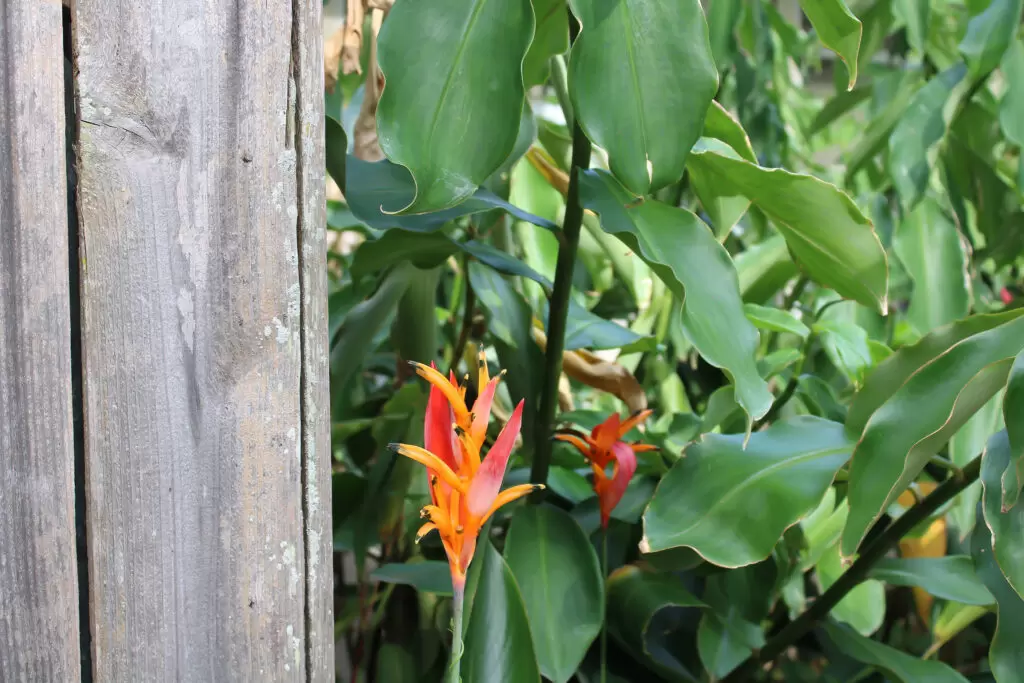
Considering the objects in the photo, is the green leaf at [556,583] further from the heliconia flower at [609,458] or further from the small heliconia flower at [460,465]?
the small heliconia flower at [460,465]

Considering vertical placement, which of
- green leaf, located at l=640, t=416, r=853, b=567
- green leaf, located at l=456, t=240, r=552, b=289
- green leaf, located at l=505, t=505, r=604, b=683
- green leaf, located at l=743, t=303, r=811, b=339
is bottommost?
green leaf, located at l=505, t=505, r=604, b=683

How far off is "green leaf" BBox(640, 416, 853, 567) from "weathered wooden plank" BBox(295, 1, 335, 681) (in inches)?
9.0

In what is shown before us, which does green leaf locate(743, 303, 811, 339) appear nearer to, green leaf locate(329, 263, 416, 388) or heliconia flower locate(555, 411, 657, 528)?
heliconia flower locate(555, 411, 657, 528)

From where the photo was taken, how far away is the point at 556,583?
2.26ft

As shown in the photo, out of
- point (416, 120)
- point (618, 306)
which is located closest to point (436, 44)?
point (416, 120)

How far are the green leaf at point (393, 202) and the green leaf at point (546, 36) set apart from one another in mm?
Result: 90

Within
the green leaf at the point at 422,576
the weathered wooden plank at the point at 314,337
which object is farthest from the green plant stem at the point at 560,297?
the weathered wooden plank at the point at 314,337

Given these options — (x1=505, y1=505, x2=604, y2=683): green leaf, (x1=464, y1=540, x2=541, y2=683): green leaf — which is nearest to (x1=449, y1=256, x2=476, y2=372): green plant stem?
(x1=505, y1=505, x2=604, y2=683): green leaf

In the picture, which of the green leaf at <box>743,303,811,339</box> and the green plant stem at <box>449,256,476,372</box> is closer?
the green leaf at <box>743,303,811,339</box>

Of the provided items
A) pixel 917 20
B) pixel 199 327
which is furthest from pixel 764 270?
pixel 199 327

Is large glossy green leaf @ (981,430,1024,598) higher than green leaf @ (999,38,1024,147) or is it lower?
lower

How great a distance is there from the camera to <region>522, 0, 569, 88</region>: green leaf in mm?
611

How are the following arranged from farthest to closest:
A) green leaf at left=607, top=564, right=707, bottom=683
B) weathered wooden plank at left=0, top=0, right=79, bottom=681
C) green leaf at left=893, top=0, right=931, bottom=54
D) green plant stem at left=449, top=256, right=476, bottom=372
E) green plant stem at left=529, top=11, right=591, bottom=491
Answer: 1. green leaf at left=893, top=0, right=931, bottom=54
2. green plant stem at left=449, top=256, right=476, bottom=372
3. green leaf at left=607, top=564, right=707, bottom=683
4. green plant stem at left=529, top=11, right=591, bottom=491
5. weathered wooden plank at left=0, top=0, right=79, bottom=681

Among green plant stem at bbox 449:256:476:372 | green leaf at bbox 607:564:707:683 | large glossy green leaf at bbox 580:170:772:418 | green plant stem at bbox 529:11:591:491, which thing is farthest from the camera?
green plant stem at bbox 449:256:476:372
